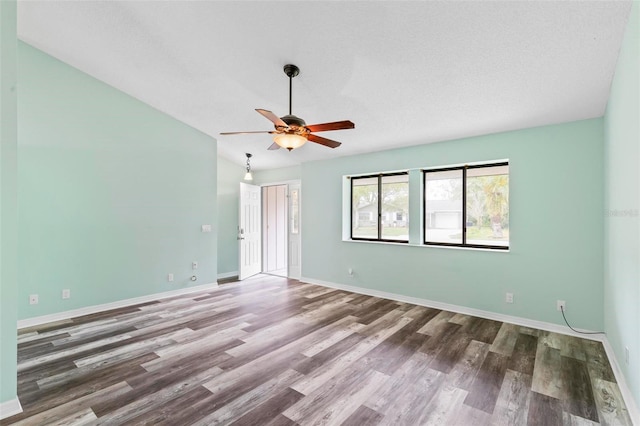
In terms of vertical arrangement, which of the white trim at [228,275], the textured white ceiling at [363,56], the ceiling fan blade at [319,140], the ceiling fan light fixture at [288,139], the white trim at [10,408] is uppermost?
the textured white ceiling at [363,56]

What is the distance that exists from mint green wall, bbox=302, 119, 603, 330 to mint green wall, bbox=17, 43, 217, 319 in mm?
3641

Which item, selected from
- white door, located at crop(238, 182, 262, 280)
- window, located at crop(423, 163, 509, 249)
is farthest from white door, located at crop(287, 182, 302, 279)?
window, located at crop(423, 163, 509, 249)

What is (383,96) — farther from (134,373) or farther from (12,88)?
(134,373)

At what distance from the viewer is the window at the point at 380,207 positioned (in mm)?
5051

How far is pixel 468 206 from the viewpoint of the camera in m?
4.36

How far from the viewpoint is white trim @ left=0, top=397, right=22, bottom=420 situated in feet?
6.57

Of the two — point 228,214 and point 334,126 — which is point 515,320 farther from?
point 228,214

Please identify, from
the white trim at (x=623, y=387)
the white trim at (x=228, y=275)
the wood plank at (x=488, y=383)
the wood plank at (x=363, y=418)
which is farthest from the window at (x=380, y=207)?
the wood plank at (x=363, y=418)

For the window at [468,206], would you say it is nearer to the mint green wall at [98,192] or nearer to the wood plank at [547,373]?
the wood plank at [547,373]

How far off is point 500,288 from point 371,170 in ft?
8.80

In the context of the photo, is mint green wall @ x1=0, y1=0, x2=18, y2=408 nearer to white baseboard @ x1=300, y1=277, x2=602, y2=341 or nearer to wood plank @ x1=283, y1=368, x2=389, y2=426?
wood plank @ x1=283, y1=368, x2=389, y2=426

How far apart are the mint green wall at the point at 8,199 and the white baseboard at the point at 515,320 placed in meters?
4.24

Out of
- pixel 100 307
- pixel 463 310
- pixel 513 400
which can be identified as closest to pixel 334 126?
pixel 513 400

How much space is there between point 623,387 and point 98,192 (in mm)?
6167
